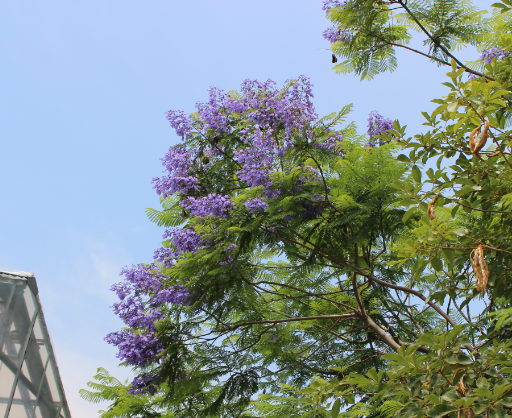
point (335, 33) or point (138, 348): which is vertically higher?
point (335, 33)

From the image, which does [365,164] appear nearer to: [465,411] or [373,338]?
[465,411]

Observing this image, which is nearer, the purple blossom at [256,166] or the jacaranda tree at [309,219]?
the jacaranda tree at [309,219]

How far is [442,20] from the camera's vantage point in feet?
21.2

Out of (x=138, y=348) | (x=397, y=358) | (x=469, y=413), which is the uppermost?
(x=138, y=348)

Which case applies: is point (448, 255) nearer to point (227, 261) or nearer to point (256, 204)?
point (256, 204)

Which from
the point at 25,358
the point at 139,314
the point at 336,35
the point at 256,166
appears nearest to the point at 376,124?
the point at 336,35

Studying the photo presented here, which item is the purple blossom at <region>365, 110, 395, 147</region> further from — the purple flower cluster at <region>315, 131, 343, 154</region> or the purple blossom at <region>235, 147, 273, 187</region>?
the purple blossom at <region>235, 147, 273, 187</region>

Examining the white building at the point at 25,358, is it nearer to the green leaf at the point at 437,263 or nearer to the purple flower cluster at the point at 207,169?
the purple flower cluster at the point at 207,169

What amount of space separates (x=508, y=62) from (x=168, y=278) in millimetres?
5018

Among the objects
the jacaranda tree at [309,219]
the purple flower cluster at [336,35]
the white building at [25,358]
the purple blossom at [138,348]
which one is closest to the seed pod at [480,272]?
the jacaranda tree at [309,219]

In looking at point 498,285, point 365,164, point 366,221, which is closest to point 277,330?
point 366,221

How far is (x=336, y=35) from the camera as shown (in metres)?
7.32

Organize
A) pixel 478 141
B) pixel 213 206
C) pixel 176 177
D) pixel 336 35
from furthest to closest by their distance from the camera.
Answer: pixel 336 35 → pixel 176 177 → pixel 213 206 → pixel 478 141

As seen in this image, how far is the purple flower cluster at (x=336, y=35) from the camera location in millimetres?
7145
